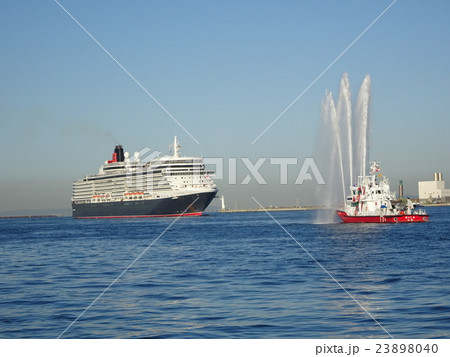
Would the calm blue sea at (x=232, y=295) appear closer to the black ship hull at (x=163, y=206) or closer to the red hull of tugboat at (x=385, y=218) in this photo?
the red hull of tugboat at (x=385, y=218)

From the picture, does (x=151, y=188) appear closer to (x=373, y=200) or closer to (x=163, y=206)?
(x=163, y=206)

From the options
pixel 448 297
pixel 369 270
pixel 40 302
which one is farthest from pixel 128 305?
pixel 369 270

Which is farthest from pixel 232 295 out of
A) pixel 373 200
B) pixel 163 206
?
pixel 163 206

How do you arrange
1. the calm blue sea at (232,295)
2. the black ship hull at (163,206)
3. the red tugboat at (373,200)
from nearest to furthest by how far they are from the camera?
1. the calm blue sea at (232,295)
2. the red tugboat at (373,200)
3. the black ship hull at (163,206)

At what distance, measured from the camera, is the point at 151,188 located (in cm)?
12794

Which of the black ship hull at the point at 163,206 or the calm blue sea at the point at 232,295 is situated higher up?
the black ship hull at the point at 163,206

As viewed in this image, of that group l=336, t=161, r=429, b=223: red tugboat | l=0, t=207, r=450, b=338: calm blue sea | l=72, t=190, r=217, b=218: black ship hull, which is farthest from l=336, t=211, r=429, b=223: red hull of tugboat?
l=72, t=190, r=217, b=218: black ship hull

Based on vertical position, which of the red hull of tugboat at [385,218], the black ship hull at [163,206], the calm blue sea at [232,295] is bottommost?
the calm blue sea at [232,295]

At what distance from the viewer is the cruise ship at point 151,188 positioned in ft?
408

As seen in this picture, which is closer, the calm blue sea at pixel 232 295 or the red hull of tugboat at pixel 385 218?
the calm blue sea at pixel 232 295

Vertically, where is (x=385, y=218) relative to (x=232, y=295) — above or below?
above

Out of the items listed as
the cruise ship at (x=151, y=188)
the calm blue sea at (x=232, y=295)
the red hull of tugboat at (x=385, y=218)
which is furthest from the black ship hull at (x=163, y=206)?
the calm blue sea at (x=232, y=295)

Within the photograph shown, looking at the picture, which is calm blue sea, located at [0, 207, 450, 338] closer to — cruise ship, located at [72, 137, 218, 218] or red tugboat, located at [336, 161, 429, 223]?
red tugboat, located at [336, 161, 429, 223]

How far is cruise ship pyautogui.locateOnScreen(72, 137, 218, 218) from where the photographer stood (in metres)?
124
